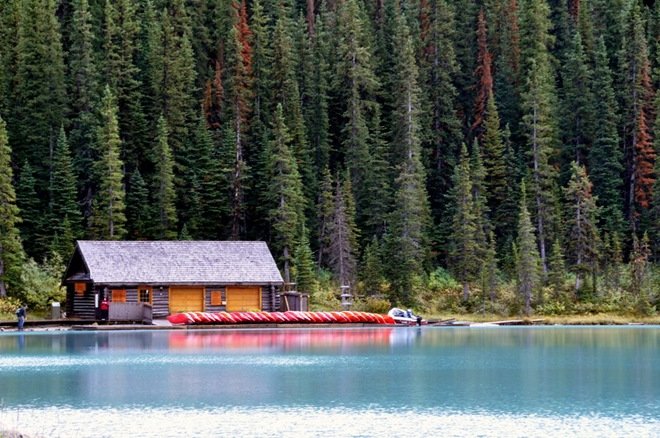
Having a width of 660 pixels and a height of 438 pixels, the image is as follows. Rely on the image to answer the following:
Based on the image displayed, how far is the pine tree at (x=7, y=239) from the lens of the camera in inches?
2825

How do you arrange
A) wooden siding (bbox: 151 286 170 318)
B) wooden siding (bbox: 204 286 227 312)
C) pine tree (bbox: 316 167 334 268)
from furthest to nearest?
pine tree (bbox: 316 167 334 268)
wooden siding (bbox: 204 286 227 312)
wooden siding (bbox: 151 286 170 318)

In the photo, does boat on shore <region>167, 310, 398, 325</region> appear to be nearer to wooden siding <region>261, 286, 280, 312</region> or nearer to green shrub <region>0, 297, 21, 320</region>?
wooden siding <region>261, 286, 280, 312</region>

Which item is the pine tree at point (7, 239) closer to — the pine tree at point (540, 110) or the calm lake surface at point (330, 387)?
the calm lake surface at point (330, 387)

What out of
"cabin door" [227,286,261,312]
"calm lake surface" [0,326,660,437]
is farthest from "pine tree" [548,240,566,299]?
"cabin door" [227,286,261,312]

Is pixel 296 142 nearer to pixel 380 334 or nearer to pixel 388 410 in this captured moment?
pixel 380 334

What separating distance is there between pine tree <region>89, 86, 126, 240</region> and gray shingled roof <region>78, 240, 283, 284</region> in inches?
291

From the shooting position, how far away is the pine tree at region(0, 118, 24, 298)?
71750 millimetres

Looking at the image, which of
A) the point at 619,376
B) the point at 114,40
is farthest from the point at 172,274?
the point at 619,376

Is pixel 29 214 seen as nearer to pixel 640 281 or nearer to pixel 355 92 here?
pixel 355 92

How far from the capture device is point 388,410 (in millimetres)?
29688

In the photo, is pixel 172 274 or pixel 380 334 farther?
pixel 172 274

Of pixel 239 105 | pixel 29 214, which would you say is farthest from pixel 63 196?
pixel 239 105

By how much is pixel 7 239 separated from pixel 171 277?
11.0 meters

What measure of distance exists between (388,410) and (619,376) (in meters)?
11.1
